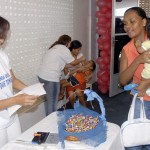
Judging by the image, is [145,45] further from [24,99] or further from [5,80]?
[5,80]

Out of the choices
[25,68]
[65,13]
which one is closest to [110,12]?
[65,13]

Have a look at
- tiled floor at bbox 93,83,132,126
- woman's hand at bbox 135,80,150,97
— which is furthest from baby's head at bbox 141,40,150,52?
tiled floor at bbox 93,83,132,126

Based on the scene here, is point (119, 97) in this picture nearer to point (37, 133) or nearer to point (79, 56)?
point (79, 56)

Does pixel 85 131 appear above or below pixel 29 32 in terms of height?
below

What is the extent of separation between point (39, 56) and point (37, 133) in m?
1.98

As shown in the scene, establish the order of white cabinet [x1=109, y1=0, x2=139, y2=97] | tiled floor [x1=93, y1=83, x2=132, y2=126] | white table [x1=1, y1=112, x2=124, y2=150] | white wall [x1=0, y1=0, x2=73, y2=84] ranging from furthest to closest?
white cabinet [x1=109, y1=0, x2=139, y2=97]
tiled floor [x1=93, y1=83, x2=132, y2=126]
white wall [x1=0, y1=0, x2=73, y2=84]
white table [x1=1, y1=112, x2=124, y2=150]

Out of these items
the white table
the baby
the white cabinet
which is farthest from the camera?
the white cabinet

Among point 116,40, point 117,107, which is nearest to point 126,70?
point 117,107

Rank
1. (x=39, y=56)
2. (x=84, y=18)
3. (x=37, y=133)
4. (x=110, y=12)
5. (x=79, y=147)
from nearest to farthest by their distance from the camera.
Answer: (x=79, y=147), (x=37, y=133), (x=39, y=56), (x=110, y=12), (x=84, y=18)

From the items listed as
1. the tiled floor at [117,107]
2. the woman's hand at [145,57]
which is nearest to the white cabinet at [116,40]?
the tiled floor at [117,107]

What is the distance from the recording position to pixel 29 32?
10.0ft

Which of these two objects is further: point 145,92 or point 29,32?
point 29,32

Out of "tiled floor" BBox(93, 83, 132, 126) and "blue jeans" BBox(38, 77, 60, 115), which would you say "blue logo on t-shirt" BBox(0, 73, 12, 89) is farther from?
"tiled floor" BBox(93, 83, 132, 126)

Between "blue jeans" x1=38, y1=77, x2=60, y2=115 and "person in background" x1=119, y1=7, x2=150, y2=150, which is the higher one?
"person in background" x1=119, y1=7, x2=150, y2=150
